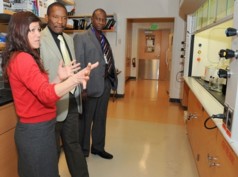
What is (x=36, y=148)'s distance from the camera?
1212 mm

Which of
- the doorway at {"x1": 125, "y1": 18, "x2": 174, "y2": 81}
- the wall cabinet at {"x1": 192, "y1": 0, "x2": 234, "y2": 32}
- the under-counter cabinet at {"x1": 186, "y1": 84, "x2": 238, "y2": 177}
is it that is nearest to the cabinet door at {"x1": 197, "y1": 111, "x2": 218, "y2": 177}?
the under-counter cabinet at {"x1": 186, "y1": 84, "x2": 238, "y2": 177}

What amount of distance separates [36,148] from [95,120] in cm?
116

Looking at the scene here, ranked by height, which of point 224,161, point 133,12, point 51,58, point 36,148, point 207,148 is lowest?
point 207,148

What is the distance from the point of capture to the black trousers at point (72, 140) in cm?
170

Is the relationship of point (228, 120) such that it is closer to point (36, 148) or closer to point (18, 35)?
point (36, 148)

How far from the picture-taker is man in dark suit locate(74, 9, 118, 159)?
2107 mm

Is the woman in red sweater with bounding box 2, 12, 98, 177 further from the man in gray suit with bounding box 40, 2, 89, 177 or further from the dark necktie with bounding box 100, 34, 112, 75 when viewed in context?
the dark necktie with bounding box 100, 34, 112, 75

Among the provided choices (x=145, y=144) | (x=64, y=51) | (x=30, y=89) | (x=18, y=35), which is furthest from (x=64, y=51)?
(x=145, y=144)

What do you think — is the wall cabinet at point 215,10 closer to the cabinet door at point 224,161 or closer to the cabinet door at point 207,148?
the cabinet door at point 207,148

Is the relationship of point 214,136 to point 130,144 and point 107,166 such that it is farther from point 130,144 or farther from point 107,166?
point 130,144

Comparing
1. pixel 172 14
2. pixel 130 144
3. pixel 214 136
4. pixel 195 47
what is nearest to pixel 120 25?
pixel 172 14

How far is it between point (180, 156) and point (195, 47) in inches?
77.0

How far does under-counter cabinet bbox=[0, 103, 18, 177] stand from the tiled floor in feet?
1.95

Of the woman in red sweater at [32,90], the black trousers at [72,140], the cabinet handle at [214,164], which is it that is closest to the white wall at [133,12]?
the cabinet handle at [214,164]
